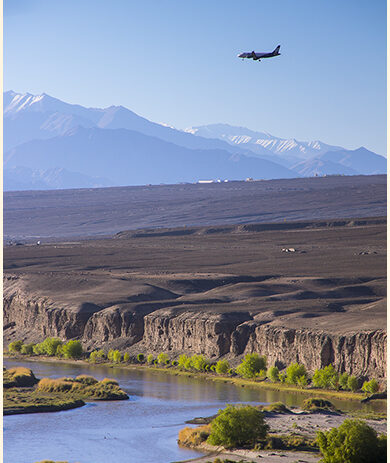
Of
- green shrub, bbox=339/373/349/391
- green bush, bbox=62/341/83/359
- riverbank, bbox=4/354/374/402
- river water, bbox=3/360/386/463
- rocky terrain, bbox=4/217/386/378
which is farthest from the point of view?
green bush, bbox=62/341/83/359

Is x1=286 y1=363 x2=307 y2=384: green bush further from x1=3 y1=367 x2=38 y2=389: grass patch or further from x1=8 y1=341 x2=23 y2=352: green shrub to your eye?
x1=8 y1=341 x2=23 y2=352: green shrub

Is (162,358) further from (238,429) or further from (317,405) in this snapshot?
(238,429)

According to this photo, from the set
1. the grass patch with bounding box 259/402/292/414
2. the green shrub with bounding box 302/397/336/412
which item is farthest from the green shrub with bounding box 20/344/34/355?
the grass patch with bounding box 259/402/292/414

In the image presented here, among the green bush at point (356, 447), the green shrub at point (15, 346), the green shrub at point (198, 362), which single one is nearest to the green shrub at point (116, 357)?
the green shrub at point (198, 362)

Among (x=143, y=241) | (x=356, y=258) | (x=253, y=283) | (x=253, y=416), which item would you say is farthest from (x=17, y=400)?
(x=143, y=241)

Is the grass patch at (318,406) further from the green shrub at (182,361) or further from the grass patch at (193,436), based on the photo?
the green shrub at (182,361)

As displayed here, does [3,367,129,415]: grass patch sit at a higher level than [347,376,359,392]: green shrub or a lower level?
lower
